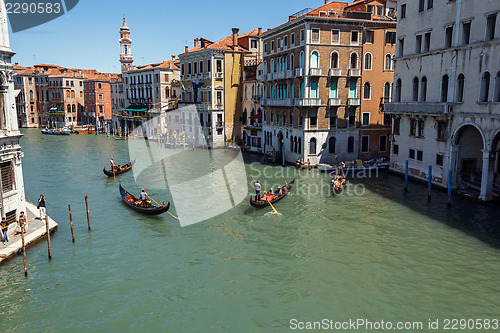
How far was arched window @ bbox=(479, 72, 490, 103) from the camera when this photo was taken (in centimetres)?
2017

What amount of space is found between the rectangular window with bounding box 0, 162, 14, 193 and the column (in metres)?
22.1

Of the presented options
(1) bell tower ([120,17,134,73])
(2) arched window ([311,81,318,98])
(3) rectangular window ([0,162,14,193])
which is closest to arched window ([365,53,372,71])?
(2) arched window ([311,81,318,98])

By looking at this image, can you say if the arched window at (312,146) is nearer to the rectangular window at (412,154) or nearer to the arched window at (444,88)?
the rectangular window at (412,154)

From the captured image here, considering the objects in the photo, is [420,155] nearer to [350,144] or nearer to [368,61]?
[350,144]

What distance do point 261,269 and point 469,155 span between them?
15.9 m

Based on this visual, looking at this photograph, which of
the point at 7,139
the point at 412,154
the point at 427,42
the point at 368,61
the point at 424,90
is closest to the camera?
the point at 7,139

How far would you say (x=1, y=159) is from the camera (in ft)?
49.6

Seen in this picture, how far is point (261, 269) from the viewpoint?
554 inches

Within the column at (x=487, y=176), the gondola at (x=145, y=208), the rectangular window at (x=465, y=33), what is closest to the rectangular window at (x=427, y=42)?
the rectangular window at (x=465, y=33)

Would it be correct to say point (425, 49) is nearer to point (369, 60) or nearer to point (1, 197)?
point (369, 60)

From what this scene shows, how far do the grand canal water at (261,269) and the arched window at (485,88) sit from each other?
5566 mm

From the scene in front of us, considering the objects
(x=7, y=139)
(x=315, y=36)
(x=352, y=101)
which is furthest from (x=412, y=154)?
(x=7, y=139)

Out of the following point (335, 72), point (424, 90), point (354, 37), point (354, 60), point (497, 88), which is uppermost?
point (354, 37)

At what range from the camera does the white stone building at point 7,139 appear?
1486cm
